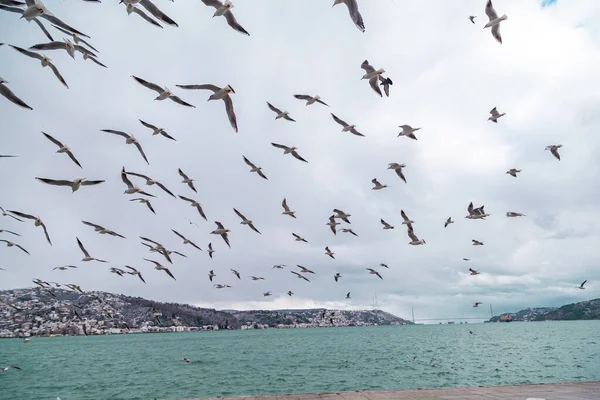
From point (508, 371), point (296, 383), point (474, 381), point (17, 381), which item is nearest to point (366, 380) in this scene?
point (296, 383)

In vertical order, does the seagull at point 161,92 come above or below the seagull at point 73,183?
above

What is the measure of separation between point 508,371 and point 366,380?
42.8 feet

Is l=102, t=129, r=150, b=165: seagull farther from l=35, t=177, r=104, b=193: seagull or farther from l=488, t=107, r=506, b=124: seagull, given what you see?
l=488, t=107, r=506, b=124: seagull

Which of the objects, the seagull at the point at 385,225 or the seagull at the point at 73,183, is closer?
the seagull at the point at 73,183

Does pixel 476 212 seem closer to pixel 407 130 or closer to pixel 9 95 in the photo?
pixel 407 130

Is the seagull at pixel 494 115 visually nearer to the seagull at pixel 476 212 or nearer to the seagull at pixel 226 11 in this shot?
the seagull at pixel 476 212

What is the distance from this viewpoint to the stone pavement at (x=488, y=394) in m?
11.2

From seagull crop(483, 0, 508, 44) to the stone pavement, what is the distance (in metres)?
9.43

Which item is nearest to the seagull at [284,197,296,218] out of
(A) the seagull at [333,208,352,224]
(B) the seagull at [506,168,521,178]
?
(A) the seagull at [333,208,352,224]

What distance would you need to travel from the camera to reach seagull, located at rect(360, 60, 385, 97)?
1148cm

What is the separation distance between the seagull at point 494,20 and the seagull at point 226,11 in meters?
6.63

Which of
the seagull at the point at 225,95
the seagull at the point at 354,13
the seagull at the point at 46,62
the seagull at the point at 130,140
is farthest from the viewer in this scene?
the seagull at the point at 130,140

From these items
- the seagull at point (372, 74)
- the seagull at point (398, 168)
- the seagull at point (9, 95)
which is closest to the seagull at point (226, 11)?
the seagull at point (9, 95)

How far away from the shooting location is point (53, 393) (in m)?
30.7
